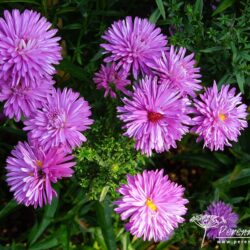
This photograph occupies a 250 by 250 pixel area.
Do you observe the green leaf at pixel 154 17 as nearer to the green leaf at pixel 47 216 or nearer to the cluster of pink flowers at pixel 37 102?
the cluster of pink flowers at pixel 37 102

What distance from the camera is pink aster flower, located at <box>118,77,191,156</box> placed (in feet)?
3.08

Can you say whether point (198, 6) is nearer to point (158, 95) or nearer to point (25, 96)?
point (158, 95)

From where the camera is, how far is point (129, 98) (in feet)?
3.40

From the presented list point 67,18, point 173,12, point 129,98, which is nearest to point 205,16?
point 173,12

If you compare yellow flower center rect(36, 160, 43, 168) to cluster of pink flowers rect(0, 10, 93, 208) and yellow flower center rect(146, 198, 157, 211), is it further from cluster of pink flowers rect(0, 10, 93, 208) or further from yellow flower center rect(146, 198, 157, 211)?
yellow flower center rect(146, 198, 157, 211)

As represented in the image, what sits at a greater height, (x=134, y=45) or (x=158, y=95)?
(x=134, y=45)

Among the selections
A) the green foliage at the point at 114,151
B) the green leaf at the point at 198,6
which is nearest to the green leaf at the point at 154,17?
the green foliage at the point at 114,151

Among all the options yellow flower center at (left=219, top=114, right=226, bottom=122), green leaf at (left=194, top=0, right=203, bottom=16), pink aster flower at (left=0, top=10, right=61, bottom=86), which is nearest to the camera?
pink aster flower at (left=0, top=10, right=61, bottom=86)

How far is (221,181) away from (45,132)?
744 millimetres

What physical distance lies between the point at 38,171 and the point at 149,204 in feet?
0.88

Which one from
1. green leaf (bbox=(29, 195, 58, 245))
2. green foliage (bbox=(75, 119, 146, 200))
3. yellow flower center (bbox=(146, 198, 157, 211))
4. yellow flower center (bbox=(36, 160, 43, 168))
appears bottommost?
green leaf (bbox=(29, 195, 58, 245))

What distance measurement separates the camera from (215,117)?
102cm

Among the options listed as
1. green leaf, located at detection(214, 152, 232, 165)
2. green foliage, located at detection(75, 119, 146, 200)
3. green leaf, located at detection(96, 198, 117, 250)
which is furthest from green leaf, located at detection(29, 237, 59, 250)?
green leaf, located at detection(214, 152, 232, 165)

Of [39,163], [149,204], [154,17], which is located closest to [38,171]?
[39,163]
